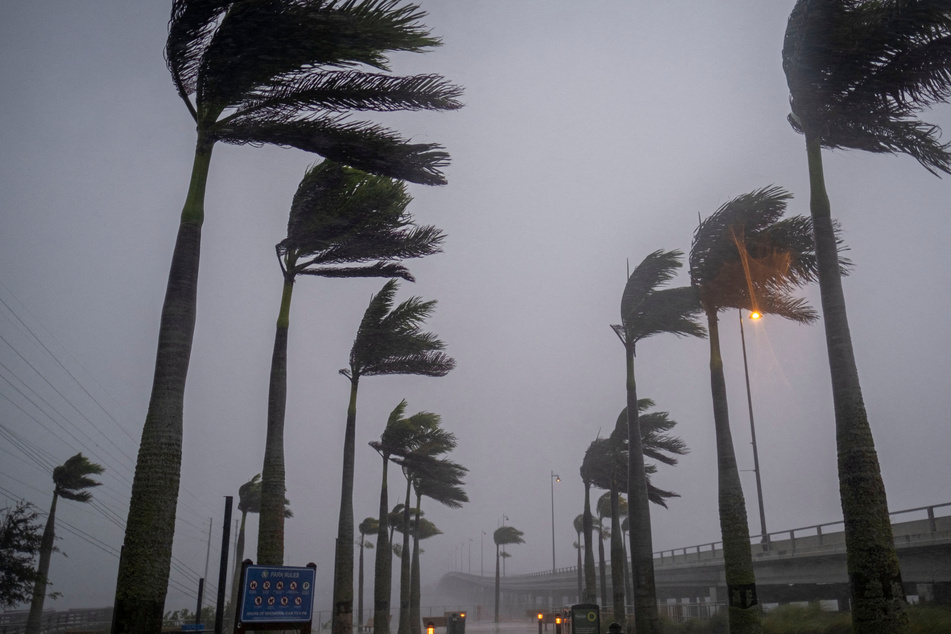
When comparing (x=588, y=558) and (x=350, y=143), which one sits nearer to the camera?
(x=350, y=143)

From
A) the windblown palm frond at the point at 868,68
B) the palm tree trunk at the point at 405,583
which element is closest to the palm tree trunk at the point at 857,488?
the windblown palm frond at the point at 868,68

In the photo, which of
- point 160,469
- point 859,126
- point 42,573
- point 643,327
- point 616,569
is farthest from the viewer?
point 42,573

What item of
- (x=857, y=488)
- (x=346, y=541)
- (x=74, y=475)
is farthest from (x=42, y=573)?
(x=857, y=488)

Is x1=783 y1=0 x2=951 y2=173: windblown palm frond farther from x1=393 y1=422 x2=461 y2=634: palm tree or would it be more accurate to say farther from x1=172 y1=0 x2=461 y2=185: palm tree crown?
x1=393 y1=422 x2=461 y2=634: palm tree

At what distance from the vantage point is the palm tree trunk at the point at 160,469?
25.7 feet

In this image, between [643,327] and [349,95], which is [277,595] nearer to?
[349,95]

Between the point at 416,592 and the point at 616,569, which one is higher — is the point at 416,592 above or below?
below

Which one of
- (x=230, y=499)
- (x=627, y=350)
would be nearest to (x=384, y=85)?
(x=230, y=499)

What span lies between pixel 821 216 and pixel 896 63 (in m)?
2.49

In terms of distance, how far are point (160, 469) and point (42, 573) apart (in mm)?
29604

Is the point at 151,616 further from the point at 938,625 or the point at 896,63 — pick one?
the point at 938,625

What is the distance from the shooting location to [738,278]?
1622 centimetres

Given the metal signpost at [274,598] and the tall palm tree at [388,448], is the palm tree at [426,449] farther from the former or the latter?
the metal signpost at [274,598]

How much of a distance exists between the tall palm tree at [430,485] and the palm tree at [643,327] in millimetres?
10875
